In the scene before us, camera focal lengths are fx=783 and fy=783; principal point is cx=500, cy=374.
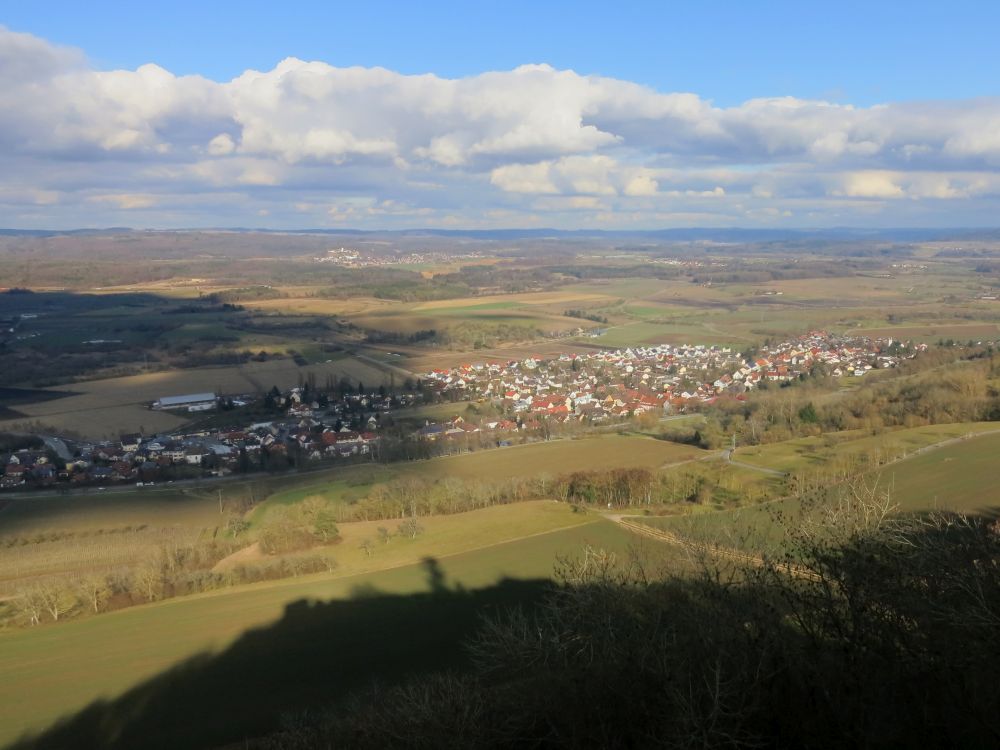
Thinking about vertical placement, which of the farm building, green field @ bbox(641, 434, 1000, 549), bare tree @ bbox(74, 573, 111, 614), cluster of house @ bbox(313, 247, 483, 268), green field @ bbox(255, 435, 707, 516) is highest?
cluster of house @ bbox(313, 247, 483, 268)

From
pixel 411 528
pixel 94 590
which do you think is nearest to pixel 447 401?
pixel 411 528

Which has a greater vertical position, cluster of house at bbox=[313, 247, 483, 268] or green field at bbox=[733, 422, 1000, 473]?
cluster of house at bbox=[313, 247, 483, 268]

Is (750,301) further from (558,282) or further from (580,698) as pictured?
(580,698)

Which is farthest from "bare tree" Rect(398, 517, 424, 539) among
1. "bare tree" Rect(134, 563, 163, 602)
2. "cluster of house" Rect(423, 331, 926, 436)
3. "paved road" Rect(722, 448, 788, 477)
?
"cluster of house" Rect(423, 331, 926, 436)

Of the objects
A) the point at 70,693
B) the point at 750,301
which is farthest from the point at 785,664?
the point at 750,301

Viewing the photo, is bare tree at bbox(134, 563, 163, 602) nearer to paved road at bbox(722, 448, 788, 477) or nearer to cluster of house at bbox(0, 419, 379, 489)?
cluster of house at bbox(0, 419, 379, 489)

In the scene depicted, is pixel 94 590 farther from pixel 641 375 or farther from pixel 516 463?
pixel 641 375

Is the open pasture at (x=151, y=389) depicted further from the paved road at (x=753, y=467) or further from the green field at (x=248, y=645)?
the paved road at (x=753, y=467)
